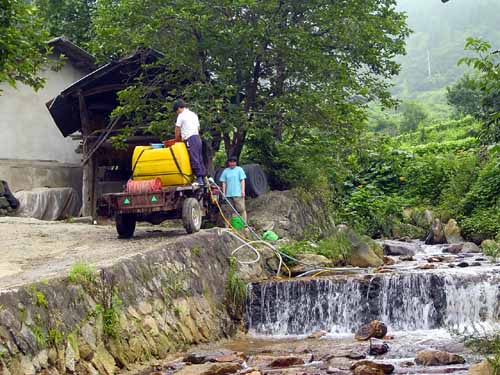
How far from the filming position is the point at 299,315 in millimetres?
13258

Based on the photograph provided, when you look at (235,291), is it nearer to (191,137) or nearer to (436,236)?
(191,137)

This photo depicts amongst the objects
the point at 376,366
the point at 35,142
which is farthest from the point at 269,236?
the point at 35,142

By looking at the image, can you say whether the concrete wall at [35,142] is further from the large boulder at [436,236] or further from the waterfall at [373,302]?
the large boulder at [436,236]

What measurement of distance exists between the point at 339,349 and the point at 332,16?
359 inches

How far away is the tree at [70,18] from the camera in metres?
26.9

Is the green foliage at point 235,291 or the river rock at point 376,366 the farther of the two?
the green foliage at point 235,291

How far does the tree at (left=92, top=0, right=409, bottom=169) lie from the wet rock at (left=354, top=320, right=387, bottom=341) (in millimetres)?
6628

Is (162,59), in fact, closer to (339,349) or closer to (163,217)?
(163,217)

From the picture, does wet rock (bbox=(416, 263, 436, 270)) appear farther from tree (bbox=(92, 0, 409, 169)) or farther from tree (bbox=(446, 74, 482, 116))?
tree (bbox=(446, 74, 482, 116))

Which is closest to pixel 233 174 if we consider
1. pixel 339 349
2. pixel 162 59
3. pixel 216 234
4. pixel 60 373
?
pixel 216 234

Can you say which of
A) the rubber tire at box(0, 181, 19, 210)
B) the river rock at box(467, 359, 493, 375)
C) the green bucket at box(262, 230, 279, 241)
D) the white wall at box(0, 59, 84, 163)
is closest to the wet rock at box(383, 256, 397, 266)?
the green bucket at box(262, 230, 279, 241)

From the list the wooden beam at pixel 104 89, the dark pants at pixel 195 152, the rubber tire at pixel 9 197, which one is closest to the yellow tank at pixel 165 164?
the dark pants at pixel 195 152

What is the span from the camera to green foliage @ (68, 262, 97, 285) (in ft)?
29.8

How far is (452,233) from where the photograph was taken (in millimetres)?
23469
